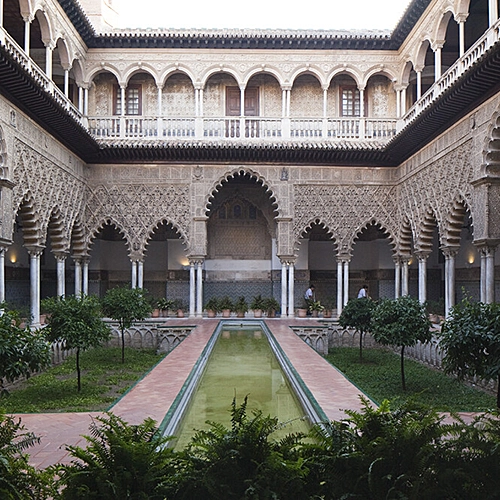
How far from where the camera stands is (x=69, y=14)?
49.4 ft

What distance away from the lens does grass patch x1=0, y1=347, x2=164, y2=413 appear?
314 inches

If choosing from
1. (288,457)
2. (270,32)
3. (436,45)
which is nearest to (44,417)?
(288,457)

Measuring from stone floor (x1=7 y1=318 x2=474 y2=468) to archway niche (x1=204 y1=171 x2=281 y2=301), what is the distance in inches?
379

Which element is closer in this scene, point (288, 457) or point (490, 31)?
point (288, 457)

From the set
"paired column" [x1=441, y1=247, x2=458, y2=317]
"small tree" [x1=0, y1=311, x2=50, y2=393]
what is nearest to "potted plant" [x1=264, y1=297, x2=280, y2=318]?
"paired column" [x1=441, y1=247, x2=458, y2=317]

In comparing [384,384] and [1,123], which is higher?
[1,123]

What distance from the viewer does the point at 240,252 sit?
68.0 feet

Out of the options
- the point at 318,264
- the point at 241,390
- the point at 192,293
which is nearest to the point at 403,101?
the point at 318,264

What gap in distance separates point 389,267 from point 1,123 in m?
14.1

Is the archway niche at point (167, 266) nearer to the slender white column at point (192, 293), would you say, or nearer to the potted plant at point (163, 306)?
the potted plant at point (163, 306)

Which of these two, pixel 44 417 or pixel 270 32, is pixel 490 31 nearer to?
pixel 270 32

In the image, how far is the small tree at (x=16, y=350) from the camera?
5.99m

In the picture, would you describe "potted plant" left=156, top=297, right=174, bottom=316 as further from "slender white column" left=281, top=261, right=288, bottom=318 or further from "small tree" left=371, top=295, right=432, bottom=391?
"small tree" left=371, top=295, right=432, bottom=391

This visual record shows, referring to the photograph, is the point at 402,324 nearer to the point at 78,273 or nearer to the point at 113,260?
the point at 78,273
